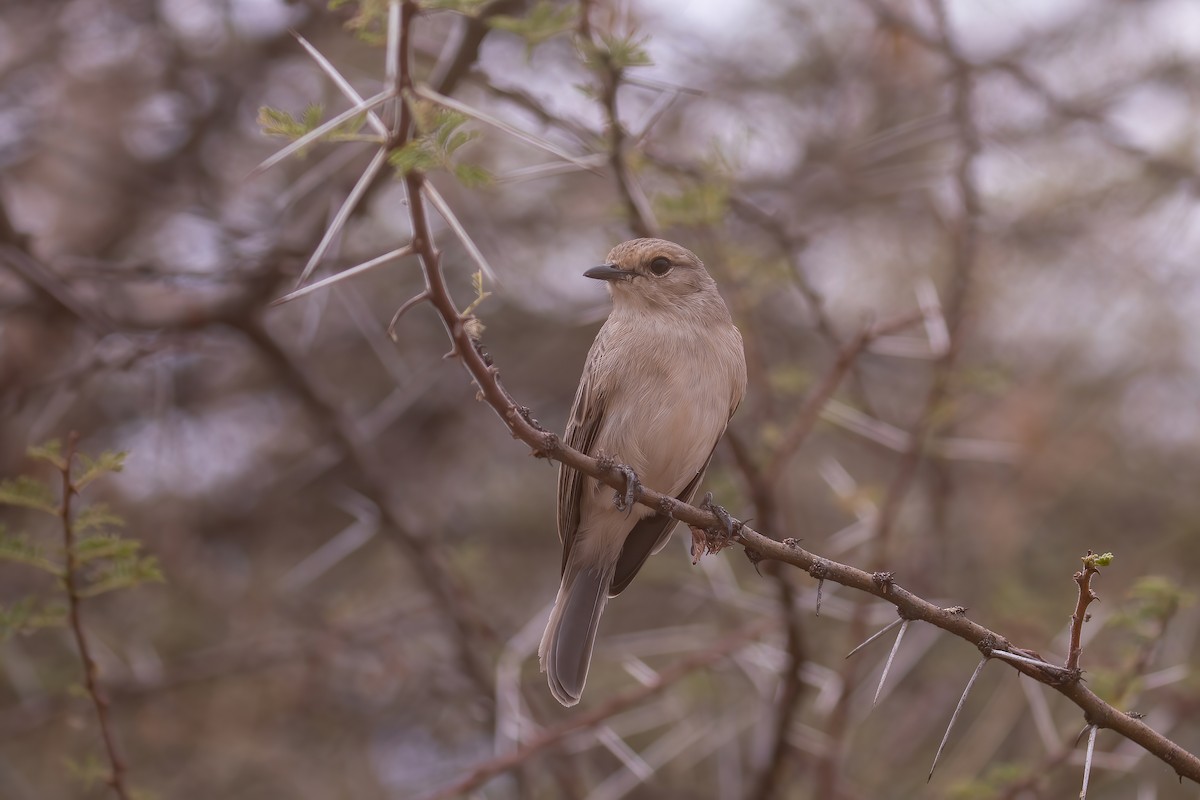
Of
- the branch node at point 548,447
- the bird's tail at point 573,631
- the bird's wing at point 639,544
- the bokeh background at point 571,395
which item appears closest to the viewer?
the branch node at point 548,447

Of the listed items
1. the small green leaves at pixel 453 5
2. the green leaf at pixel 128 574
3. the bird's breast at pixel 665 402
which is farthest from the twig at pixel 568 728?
the small green leaves at pixel 453 5

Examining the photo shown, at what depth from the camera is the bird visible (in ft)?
14.7

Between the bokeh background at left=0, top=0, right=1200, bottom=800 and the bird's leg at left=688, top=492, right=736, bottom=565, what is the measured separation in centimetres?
93

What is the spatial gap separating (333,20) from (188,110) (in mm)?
2164

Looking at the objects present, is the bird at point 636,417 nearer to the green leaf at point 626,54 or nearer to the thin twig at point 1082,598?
the green leaf at point 626,54

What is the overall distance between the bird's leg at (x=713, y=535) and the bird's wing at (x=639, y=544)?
0.94 metres

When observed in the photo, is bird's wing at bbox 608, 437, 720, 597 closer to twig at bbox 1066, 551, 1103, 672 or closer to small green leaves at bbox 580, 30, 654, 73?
small green leaves at bbox 580, 30, 654, 73

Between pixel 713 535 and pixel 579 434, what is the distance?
48.3 inches

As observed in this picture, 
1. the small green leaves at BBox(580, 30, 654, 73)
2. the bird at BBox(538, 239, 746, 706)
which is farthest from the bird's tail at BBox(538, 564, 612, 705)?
the small green leaves at BBox(580, 30, 654, 73)

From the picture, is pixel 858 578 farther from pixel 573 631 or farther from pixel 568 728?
pixel 573 631

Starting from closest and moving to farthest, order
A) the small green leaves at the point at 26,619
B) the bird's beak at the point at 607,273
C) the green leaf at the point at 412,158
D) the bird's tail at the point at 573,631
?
1. the green leaf at the point at 412,158
2. the small green leaves at the point at 26,619
3. the bird's tail at the point at 573,631
4. the bird's beak at the point at 607,273

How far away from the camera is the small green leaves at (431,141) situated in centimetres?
225

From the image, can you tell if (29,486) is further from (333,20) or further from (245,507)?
(245,507)

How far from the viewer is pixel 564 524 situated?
15.0 feet
